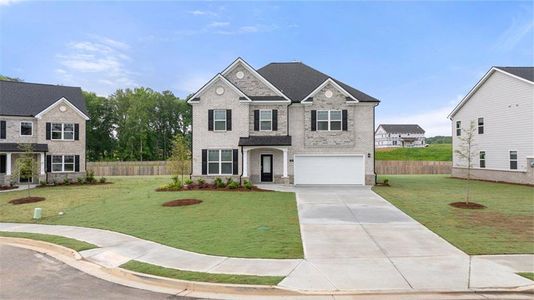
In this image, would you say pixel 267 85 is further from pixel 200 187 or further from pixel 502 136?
pixel 502 136

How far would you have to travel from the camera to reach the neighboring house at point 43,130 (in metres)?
28.1

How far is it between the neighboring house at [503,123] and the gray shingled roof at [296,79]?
38.0ft

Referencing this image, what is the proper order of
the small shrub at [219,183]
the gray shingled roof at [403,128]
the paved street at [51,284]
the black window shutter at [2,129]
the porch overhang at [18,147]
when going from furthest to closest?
the gray shingled roof at [403,128], the black window shutter at [2,129], the porch overhang at [18,147], the small shrub at [219,183], the paved street at [51,284]

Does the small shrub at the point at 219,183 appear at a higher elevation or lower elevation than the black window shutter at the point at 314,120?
lower

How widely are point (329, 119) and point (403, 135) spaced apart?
263 ft

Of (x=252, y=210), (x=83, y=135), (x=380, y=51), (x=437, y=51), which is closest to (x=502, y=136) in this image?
(x=437, y=51)

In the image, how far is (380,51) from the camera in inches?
1014

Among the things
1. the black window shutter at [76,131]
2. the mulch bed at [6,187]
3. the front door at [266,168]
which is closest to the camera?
the front door at [266,168]

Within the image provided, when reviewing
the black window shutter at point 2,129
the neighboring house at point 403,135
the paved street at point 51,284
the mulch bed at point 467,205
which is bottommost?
the paved street at point 51,284

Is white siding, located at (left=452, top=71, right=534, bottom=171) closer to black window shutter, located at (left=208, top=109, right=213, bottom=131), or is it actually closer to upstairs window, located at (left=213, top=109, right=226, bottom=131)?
upstairs window, located at (left=213, top=109, right=226, bottom=131)

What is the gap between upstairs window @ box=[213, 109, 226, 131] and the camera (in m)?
24.1

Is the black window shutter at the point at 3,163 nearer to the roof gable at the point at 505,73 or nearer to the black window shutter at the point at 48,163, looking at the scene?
the black window shutter at the point at 48,163

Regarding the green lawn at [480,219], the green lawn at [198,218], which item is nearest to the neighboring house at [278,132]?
the green lawn at [198,218]

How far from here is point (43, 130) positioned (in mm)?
29172
